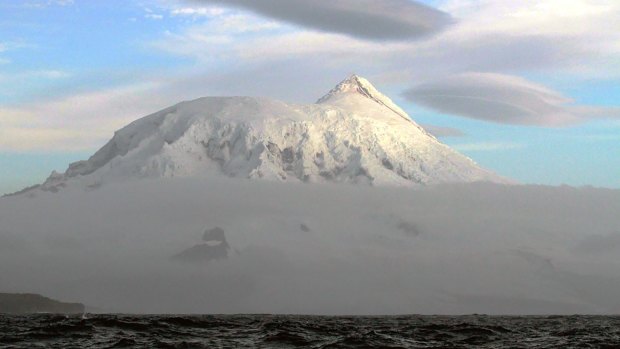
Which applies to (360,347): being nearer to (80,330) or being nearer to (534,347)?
(534,347)

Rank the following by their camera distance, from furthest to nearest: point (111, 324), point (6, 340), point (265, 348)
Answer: point (111, 324) → point (6, 340) → point (265, 348)

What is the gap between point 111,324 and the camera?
118000mm

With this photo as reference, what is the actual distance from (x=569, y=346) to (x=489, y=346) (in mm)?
9641

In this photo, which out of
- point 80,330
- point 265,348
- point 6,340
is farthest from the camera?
point 80,330

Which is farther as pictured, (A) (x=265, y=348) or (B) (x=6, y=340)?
(B) (x=6, y=340)

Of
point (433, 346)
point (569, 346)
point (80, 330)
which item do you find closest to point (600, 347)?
point (569, 346)

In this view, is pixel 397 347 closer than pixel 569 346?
Yes

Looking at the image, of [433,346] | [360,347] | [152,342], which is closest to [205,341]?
[152,342]

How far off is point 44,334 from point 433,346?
41.9m

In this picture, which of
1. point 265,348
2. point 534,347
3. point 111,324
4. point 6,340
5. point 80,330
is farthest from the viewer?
point 111,324

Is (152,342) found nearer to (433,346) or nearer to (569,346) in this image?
(433,346)

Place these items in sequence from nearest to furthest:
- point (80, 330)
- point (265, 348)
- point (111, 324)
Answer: point (265, 348) → point (80, 330) → point (111, 324)

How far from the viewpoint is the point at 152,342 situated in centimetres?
8738

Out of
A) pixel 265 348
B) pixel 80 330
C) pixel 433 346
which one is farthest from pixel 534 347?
pixel 80 330
